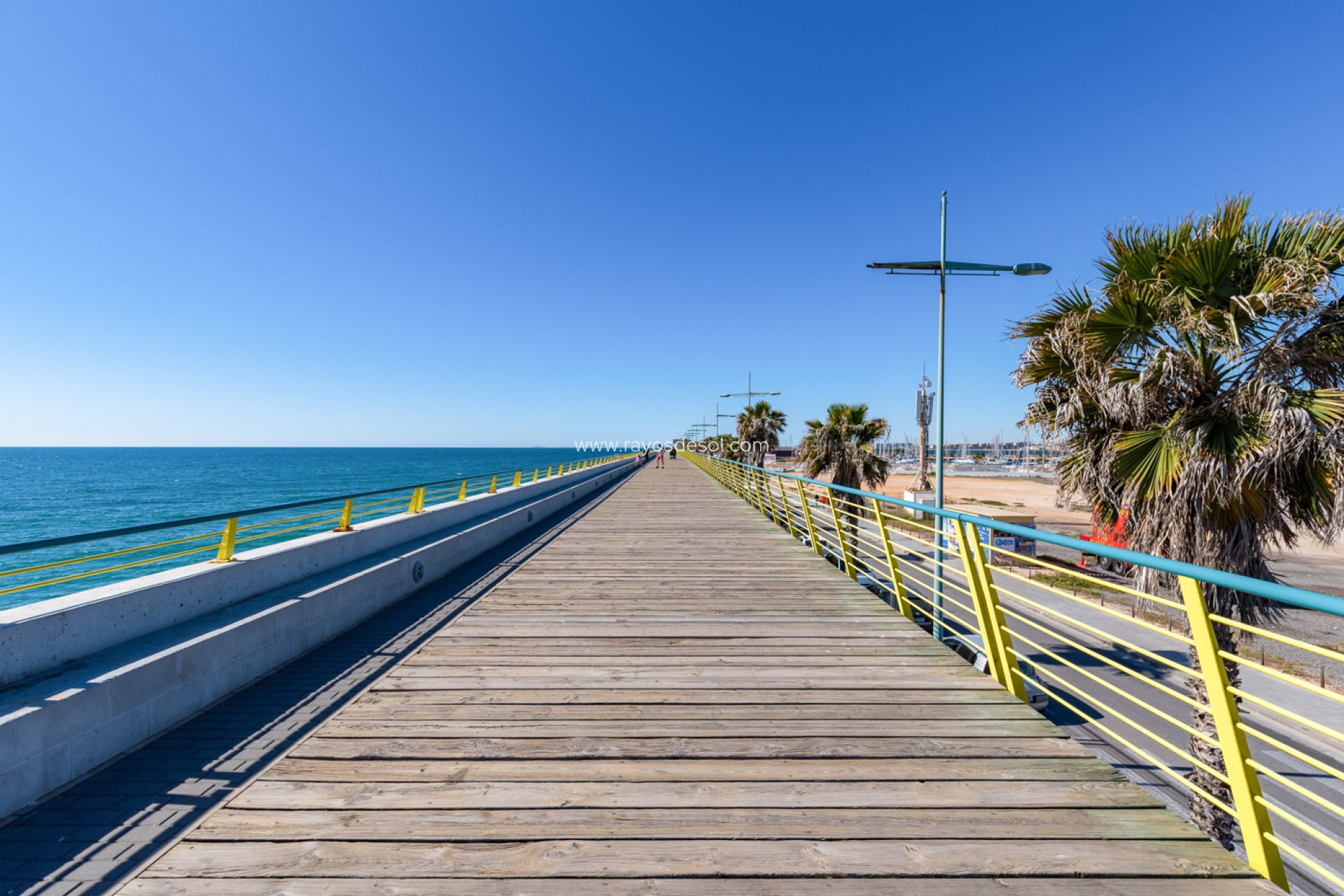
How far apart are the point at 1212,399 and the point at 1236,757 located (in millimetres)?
4883

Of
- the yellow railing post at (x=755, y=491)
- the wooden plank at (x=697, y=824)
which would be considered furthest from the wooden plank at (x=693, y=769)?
the yellow railing post at (x=755, y=491)

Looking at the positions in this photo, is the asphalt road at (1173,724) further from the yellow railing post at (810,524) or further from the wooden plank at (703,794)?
the wooden plank at (703,794)

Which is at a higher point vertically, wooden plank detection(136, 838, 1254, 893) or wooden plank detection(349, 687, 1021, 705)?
wooden plank detection(349, 687, 1021, 705)

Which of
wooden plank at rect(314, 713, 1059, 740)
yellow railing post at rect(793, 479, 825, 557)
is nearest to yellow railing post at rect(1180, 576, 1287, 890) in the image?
wooden plank at rect(314, 713, 1059, 740)

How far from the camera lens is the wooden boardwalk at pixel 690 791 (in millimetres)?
2377

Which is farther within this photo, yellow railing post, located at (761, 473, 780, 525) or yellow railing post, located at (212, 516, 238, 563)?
yellow railing post, located at (761, 473, 780, 525)

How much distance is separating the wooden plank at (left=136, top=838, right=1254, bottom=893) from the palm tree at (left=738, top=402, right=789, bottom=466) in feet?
122

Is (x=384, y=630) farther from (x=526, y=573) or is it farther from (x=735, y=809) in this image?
(x=735, y=809)

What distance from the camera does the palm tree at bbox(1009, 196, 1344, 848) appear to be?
5.15 metres

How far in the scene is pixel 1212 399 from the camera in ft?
18.6

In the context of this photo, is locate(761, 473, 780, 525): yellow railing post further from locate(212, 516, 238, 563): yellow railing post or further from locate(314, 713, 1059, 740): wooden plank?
locate(212, 516, 238, 563): yellow railing post

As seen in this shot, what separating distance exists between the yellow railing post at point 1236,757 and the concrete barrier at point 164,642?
566cm

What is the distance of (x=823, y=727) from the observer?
339cm

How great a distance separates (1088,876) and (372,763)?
3485mm
